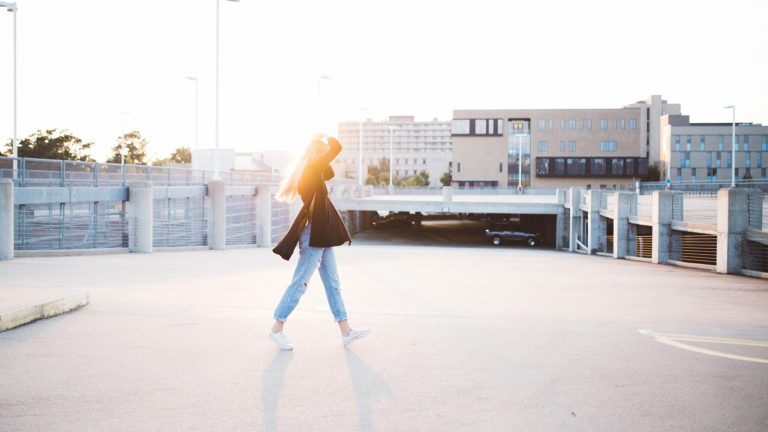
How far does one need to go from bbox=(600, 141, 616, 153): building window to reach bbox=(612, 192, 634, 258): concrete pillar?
80802 mm

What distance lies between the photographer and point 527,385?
15.3ft

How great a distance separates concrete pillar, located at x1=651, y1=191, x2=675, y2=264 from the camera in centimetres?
1978

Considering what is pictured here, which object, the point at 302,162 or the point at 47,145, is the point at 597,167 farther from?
the point at 302,162

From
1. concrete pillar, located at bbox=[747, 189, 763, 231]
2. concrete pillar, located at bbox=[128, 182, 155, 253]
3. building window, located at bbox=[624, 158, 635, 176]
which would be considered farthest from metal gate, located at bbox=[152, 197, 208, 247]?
building window, located at bbox=[624, 158, 635, 176]

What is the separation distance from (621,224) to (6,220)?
19420mm

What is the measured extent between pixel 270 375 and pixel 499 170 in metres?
100

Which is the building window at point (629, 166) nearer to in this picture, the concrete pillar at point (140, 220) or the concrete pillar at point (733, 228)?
the concrete pillar at point (733, 228)

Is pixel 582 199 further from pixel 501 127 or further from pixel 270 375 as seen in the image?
pixel 501 127

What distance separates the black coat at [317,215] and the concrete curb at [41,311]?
2.66 metres

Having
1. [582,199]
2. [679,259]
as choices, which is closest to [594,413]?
[679,259]

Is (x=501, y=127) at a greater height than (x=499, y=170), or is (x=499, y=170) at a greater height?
(x=501, y=127)

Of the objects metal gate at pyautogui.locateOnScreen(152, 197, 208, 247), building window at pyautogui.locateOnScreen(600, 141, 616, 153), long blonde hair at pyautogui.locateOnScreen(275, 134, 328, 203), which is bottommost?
metal gate at pyautogui.locateOnScreen(152, 197, 208, 247)

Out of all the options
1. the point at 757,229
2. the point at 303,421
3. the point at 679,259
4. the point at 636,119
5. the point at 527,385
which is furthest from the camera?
the point at 636,119

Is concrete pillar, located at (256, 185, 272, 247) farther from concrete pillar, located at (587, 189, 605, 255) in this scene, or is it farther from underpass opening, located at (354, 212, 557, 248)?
underpass opening, located at (354, 212, 557, 248)
